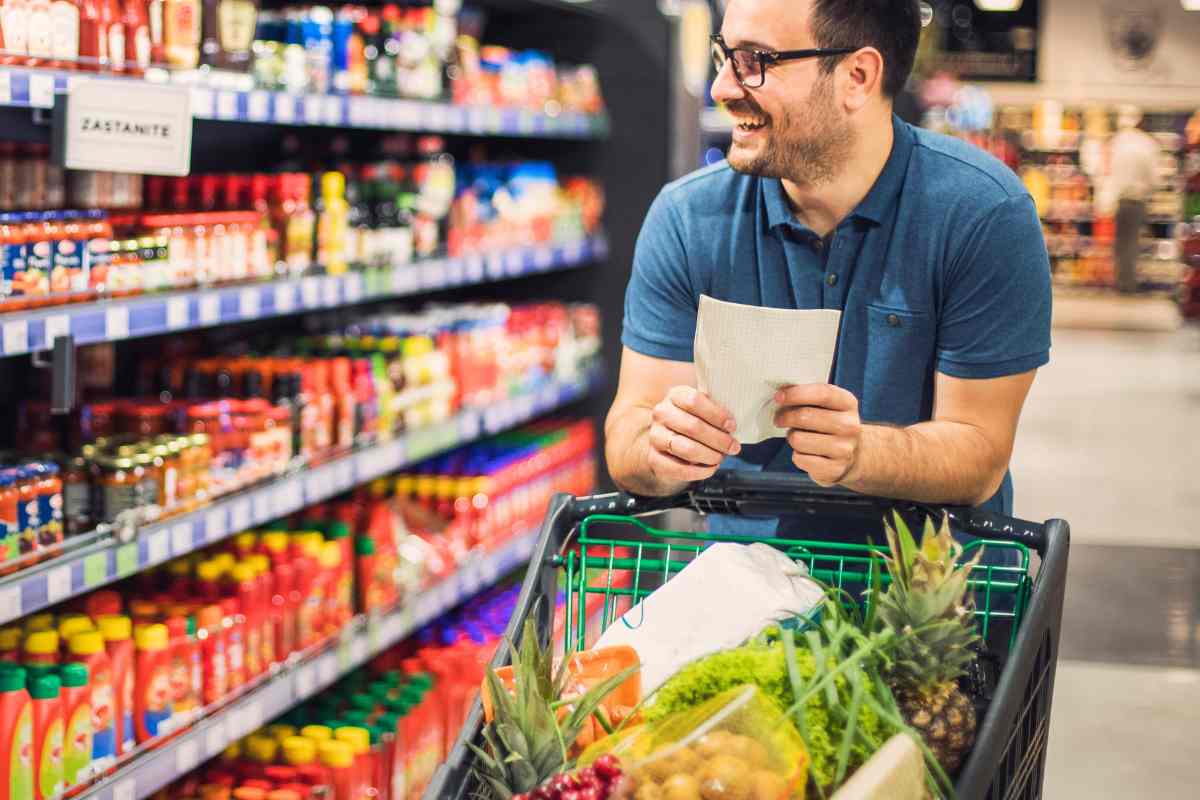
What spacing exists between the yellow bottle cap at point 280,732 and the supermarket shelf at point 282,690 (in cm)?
4

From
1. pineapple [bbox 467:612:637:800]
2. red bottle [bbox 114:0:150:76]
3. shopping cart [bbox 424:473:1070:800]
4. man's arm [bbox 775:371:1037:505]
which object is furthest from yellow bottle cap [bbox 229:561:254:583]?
pineapple [bbox 467:612:637:800]

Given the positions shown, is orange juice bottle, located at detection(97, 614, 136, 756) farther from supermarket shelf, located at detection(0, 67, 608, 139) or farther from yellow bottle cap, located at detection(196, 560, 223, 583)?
supermarket shelf, located at detection(0, 67, 608, 139)

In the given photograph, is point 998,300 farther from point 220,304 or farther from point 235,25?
point 235,25

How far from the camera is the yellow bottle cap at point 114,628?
2854mm

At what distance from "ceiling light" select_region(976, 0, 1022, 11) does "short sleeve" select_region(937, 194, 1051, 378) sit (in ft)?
60.2

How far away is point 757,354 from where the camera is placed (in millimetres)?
1660

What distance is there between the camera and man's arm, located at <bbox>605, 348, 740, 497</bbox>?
5.86 ft

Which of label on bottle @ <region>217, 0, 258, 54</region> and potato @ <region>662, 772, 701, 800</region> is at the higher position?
label on bottle @ <region>217, 0, 258, 54</region>

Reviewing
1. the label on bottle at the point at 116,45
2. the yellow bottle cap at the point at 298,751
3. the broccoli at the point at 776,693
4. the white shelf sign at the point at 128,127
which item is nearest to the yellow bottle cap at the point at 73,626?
the yellow bottle cap at the point at 298,751

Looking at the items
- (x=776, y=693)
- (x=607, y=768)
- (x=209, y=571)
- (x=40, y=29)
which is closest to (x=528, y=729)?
(x=607, y=768)

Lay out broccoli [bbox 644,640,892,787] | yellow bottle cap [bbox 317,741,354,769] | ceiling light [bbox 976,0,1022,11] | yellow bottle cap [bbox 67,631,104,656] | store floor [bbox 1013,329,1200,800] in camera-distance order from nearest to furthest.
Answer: broccoli [bbox 644,640,892,787], yellow bottle cap [bbox 67,631,104,656], yellow bottle cap [bbox 317,741,354,769], store floor [bbox 1013,329,1200,800], ceiling light [bbox 976,0,1022,11]

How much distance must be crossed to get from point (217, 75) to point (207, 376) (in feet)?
2.46

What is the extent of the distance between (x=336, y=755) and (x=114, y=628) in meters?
0.76

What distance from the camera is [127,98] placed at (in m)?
2.80
